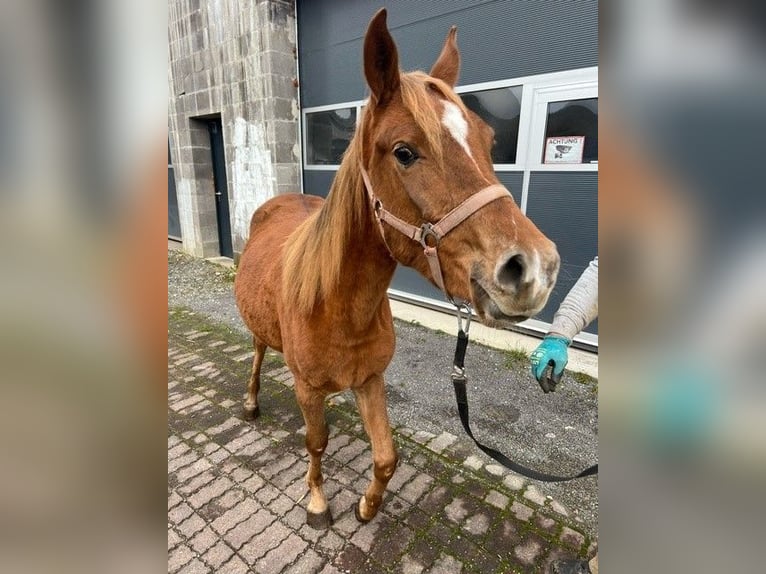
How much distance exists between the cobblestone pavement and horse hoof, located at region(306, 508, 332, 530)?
27 mm

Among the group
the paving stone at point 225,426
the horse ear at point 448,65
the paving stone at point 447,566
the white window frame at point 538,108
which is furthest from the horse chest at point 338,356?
the white window frame at point 538,108

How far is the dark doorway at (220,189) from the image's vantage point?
26.4ft

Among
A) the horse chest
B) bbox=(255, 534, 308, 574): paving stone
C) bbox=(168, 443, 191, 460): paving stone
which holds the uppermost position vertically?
the horse chest

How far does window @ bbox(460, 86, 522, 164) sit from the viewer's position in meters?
4.21

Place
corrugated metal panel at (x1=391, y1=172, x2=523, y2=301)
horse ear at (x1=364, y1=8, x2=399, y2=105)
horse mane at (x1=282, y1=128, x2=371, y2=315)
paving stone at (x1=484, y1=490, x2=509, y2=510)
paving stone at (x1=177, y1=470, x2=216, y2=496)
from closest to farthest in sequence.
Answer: horse ear at (x1=364, y1=8, x2=399, y2=105), horse mane at (x1=282, y1=128, x2=371, y2=315), paving stone at (x1=484, y1=490, x2=509, y2=510), paving stone at (x1=177, y1=470, x2=216, y2=496), corrugated metal panel at (x1=391, y1=172, x2=523, y2=301)

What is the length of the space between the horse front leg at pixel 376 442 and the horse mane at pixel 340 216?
615 mm

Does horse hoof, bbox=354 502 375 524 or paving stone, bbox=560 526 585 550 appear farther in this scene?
horse hoof, bbox=354 502 375 524

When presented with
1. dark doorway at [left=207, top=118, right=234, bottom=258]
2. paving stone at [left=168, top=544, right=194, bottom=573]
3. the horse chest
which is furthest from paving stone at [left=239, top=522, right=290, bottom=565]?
dark doorway at [left=207, top=118, right=234, bottom=258]

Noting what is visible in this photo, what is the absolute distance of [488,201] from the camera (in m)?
1.22

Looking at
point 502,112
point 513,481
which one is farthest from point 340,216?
point 502,112

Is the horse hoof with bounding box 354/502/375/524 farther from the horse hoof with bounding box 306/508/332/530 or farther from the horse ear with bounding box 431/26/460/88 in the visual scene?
the horse ear with bounding box 431/26/460/88

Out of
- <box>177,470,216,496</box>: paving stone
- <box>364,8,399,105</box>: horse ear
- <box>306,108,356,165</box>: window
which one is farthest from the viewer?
<box>306,108,356,165</box>: window
